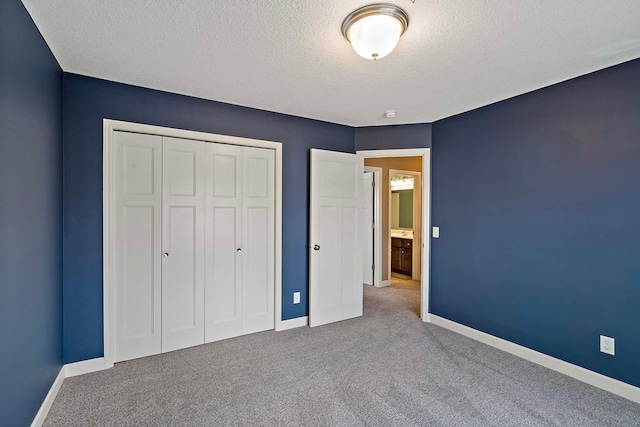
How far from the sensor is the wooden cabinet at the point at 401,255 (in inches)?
241

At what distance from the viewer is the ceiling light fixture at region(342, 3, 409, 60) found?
165 cm

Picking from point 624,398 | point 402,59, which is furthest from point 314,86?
point 624,398

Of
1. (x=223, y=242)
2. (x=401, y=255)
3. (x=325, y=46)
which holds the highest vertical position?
(x=325, y=46)

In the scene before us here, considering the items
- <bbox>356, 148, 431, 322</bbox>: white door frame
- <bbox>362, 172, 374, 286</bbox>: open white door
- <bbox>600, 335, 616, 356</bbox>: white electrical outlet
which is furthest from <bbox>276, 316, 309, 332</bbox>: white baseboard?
<bbox>600, 335, 616, 356</bbox>: white electrical outlet

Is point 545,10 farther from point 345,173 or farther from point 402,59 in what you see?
point 345,173

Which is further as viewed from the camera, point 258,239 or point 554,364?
point 258,239

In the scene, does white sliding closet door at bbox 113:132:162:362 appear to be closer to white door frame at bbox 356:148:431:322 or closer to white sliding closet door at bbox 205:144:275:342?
white sliding closet door at bbox 205:144:275:342

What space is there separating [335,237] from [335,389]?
5.67 ft

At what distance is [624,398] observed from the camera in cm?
218

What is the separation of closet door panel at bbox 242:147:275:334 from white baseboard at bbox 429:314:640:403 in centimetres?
208

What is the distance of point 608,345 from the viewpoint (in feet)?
7.52

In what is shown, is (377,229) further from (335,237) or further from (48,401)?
(48,401)

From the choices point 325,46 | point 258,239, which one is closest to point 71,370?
point 258,239

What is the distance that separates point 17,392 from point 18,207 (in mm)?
956
